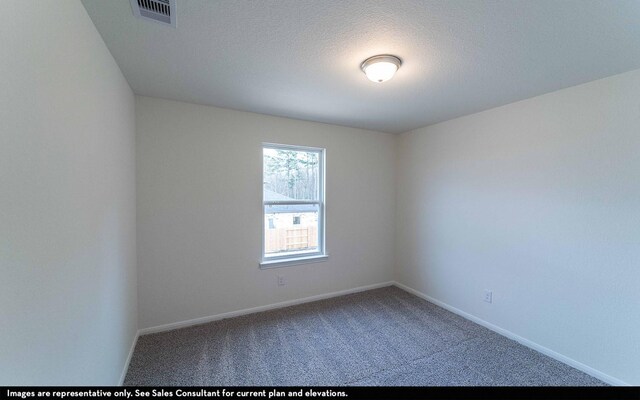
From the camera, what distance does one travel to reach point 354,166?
3.69 m

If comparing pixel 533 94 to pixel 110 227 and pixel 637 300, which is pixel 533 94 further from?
pixel 110 227

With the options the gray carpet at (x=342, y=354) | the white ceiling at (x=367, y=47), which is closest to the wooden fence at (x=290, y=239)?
the gray carpet at (x=342, y=354)

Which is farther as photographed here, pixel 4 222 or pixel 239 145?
pixel 239 145

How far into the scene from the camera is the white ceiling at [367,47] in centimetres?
132

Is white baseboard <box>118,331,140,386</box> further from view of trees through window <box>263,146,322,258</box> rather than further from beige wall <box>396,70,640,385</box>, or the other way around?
beige wall <box>396,70,640,385</box>

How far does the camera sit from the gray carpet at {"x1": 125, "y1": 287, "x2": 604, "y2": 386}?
6.47 ft

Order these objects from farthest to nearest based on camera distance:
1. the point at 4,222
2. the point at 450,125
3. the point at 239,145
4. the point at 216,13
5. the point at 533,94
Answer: the point at 450,125, the point at 239,145, the point at 533,94, the point at 216,13, the point at 4,222
